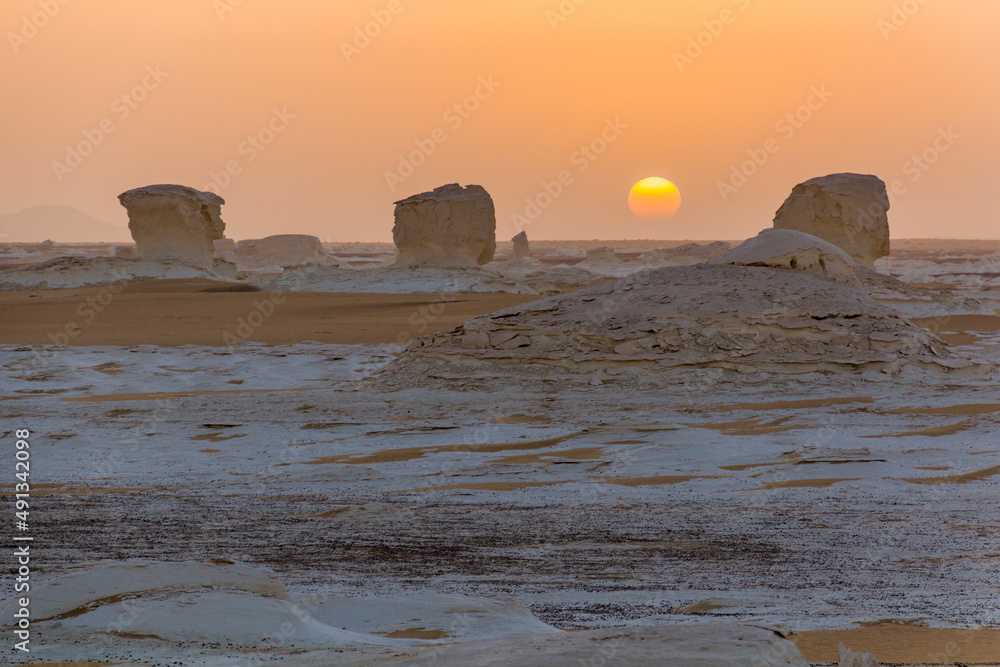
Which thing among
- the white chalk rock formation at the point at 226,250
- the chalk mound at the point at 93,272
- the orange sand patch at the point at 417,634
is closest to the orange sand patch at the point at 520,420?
the orange sand patch at the point at 417,634

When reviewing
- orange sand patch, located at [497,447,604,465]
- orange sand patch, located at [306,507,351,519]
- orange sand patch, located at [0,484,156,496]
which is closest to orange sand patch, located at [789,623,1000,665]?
orange sand patch, located at [306,507,351,519]

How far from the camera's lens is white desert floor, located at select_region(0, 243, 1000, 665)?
432 centimetres

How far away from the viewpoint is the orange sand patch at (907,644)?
3.93m

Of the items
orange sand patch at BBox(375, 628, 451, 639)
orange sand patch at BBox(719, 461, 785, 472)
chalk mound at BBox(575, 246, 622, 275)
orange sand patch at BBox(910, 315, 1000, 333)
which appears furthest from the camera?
chalk mound at BBox(575, 246, 622, 275)

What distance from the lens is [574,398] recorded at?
487 inches

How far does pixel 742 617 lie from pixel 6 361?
617 inches

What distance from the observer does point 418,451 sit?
32.3 feet

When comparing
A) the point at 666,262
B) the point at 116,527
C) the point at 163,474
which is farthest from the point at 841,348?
the point at 666,262

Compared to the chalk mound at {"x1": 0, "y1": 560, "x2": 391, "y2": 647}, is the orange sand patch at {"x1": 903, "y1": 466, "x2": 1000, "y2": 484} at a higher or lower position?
lower

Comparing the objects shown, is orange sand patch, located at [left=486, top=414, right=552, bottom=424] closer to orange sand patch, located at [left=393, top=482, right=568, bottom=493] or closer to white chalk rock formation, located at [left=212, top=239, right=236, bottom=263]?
orange sand patch, located at [left=393, top=482, right=568, bottom=493]

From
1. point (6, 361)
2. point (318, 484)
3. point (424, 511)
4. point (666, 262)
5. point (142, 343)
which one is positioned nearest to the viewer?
point (424, 511)

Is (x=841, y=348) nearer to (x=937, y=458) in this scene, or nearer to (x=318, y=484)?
(x=937, y=458)

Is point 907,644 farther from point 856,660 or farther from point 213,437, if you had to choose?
point 213,437

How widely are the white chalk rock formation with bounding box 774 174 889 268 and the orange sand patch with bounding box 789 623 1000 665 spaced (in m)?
26.6
